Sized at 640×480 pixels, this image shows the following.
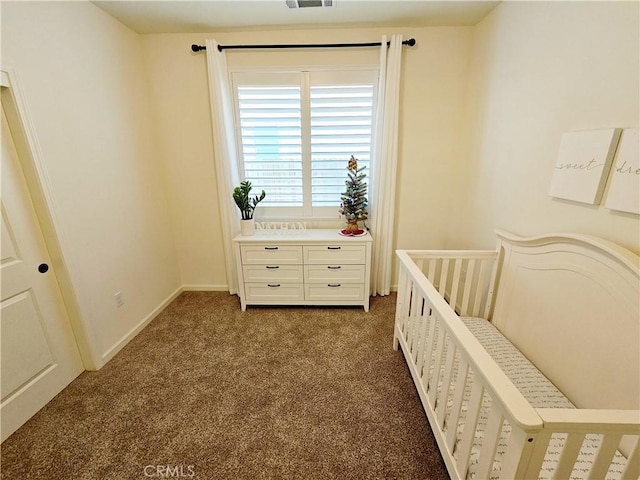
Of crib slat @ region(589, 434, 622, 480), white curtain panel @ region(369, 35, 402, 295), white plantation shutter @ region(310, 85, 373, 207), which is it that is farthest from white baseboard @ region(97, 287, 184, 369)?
crib slat @ region(589, 434, 622, 480)

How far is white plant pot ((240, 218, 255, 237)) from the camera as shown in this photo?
255 cm

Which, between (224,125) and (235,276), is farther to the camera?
(235,276)

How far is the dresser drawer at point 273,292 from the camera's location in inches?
102

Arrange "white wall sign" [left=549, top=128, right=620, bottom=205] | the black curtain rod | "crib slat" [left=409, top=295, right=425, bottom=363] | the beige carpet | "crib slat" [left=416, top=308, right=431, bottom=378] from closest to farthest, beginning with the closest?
"white wall sign" [left=549, top=128, right=620, bottom=205] → the beige carpet → "crib slat" [left=416, top=308, right=431, bottom=378] → "crib slat" [left=409, top=295, right=425, bottom=363] → the black curtain rod

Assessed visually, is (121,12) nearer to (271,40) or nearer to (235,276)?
(271,40)

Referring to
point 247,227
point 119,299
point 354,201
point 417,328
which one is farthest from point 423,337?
point 119,299

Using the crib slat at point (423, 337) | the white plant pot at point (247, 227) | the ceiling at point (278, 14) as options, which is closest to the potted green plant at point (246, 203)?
the white plant pot at point (247, 227)

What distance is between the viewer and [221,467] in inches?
51.1

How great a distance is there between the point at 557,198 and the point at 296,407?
72.3 inches

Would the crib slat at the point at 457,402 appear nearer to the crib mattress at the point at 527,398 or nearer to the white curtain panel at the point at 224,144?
the crib mattress at the point at 527,398

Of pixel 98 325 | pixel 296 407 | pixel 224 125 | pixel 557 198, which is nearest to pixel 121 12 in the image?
pixel 224 125

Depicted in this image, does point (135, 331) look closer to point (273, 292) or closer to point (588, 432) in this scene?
point (273, 292)

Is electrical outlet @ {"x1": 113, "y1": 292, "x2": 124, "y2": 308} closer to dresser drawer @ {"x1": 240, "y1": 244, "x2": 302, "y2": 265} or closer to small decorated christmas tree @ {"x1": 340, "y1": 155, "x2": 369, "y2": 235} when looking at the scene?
dresser drawer @ {"x1": 240, "y1": 244, "x2": 302, "y2": 265}

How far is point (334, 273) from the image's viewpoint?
2523 millimetres
